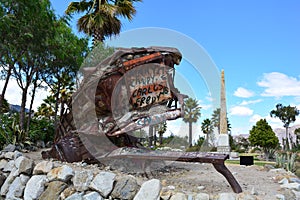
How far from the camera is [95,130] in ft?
18.0

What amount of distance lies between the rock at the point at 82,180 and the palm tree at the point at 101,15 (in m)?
7.97

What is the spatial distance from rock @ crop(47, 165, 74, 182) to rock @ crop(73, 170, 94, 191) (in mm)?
171

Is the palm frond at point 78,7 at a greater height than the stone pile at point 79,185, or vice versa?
the palm frond at point 78,7

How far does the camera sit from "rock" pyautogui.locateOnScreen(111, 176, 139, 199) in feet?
12.6

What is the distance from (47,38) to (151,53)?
478cm

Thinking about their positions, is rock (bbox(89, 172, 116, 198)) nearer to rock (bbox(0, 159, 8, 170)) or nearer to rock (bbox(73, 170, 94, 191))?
rock (bbox(73, 170, 94, 191))

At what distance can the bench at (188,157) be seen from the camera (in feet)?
13.2

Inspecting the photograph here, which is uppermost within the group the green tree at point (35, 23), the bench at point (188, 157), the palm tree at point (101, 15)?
the palm tree at point (101, 15)

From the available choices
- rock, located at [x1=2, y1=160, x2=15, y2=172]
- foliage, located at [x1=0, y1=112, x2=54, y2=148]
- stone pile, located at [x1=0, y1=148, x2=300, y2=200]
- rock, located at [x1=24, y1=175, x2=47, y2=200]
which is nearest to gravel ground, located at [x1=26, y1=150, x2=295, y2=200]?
stone pile, located at [x1=0, y1=148, x2=300, y2=200]

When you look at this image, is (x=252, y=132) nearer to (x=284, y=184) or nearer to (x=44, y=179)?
(x=284, y=184)

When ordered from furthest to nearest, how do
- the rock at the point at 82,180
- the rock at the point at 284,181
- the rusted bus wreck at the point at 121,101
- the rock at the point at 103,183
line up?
the rusted bus wreck at the point at 121,101, the rock at the point at 284,181, the rock at the point at 82,180, the rock at the point at 103,183

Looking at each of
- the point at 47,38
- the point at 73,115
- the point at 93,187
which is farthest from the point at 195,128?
the point at 47,38

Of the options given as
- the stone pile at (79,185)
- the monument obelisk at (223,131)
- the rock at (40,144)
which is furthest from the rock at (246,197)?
the monument obelisk at (223,131)

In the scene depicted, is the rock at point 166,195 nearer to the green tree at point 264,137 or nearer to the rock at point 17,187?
the rock at point 17,187
